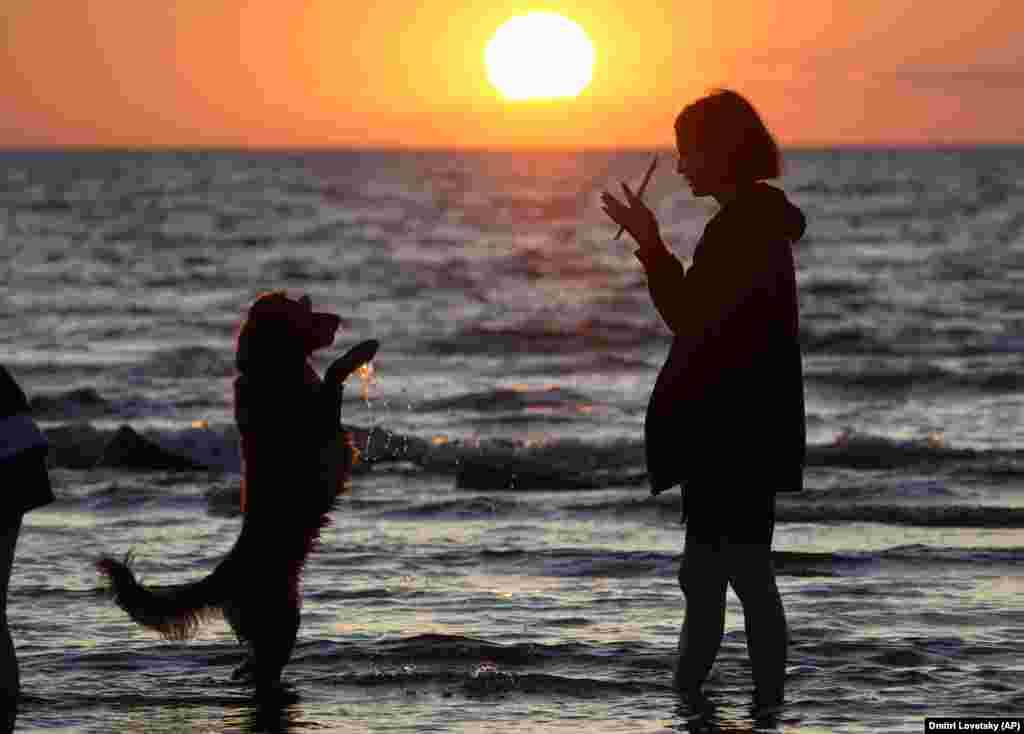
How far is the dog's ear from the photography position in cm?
564

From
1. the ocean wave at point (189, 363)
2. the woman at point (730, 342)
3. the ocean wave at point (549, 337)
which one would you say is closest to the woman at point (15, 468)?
the woman at point (730, 342)

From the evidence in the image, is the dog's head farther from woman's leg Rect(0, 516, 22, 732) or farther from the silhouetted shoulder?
the silhouetted shoulder

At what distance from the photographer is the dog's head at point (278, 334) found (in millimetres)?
5641

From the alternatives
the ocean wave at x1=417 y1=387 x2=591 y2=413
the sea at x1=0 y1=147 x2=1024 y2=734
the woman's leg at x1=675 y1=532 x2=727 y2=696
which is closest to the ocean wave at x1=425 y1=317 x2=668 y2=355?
the sea at x1=0 y1=147 x2=1024 y2=734

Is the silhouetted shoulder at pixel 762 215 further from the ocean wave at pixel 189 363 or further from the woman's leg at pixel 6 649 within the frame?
the ocean wave at pixel 189 363

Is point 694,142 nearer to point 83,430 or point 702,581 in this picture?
point 702,581

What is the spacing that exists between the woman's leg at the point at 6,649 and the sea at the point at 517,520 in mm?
402

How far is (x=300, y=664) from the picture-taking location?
258 inches

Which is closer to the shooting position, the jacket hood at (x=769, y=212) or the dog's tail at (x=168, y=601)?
the jacket hood at (x=769, y=212)

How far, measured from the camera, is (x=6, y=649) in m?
5.10

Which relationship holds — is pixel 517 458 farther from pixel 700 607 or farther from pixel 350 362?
pixel 700 607

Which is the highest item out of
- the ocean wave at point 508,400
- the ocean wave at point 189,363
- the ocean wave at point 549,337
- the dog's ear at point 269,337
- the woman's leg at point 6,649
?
the ocean wave at point 549,337

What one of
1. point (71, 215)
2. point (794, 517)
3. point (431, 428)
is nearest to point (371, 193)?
point (71, 215)

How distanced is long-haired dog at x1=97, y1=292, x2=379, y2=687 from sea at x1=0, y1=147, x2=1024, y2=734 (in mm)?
397
